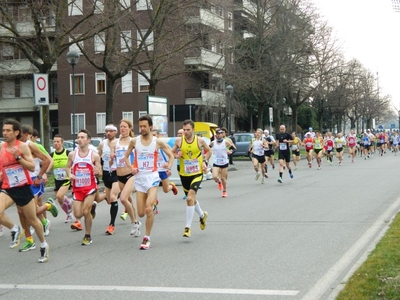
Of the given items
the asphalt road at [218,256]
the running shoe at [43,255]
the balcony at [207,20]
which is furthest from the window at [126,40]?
the running shoe at [43,255]

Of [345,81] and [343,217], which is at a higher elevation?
[345,81]

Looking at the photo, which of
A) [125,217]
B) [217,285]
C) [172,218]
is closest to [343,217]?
[172,218]

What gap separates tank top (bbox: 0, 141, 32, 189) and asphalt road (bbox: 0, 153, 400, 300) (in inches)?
41.3

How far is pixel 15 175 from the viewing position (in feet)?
28.3

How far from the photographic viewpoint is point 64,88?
Result: 51.5m

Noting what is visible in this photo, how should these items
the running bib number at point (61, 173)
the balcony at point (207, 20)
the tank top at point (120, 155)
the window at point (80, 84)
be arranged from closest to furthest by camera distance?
the tank top at point (120, 155)
the running bib number at point (61, 173)
the balcony at point (207, 20)
the window at point (80, 84)

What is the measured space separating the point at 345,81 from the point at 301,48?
49.7 ft

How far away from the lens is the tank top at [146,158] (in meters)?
9.87

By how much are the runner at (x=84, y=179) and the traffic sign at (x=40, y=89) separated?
7.75 m

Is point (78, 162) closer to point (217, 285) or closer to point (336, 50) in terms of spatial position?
point (217, 285)

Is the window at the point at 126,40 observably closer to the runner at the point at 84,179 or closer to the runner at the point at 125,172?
the runner at the point at 125,172

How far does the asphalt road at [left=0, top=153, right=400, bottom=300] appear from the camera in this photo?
6.82 meters

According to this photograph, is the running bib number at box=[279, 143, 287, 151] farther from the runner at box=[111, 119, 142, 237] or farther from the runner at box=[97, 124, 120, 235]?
the runner at box=[111, 119, 142, 237]

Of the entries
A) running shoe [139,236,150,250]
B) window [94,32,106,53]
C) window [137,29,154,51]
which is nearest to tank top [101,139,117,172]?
running shoe [139,236,150,250]
